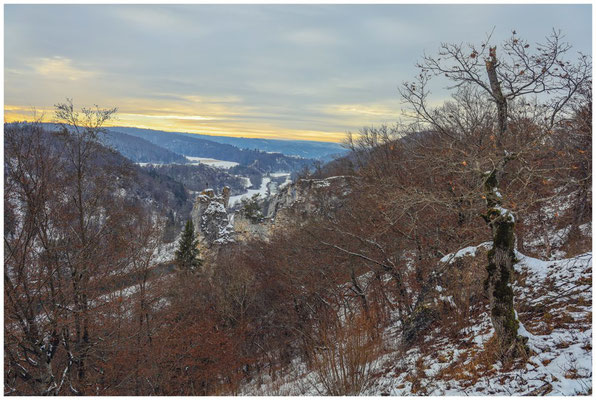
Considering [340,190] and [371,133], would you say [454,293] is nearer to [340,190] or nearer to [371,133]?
[371,133]

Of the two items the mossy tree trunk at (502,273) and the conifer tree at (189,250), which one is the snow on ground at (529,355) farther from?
the conifer tree at (189,250)

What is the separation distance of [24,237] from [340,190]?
24663 mm

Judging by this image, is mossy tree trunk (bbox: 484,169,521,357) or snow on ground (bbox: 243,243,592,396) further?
mossy tree trunk (bbox: 484,169,521,357)

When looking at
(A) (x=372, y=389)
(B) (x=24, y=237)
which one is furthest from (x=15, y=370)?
(A) (x=372, y=389)

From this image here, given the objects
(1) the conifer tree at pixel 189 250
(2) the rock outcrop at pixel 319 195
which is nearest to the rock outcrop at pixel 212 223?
(1) the conifer tree at pixel 189 250

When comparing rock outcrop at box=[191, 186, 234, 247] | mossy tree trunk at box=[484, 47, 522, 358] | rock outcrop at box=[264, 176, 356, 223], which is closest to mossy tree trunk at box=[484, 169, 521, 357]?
mossy tree trunk at box=[484, 47, 522, 358]

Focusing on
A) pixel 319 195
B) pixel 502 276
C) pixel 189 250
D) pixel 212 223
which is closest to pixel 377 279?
pixel 502 276

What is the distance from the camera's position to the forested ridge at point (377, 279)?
6.38m

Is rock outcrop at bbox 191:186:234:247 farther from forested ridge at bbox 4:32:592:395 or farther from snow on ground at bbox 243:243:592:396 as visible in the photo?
snow on ground at bbox 243:243:592:396

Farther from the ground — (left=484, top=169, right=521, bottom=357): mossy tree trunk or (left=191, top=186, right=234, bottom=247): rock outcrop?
(left=484, top=169, right=521, bottom=357): mossy tree trunk

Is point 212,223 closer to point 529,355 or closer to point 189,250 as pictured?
point 189,250

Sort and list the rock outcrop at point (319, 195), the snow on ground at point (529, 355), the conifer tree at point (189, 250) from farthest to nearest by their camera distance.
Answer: the conifer tree at point (189, 250) → the rock outcrop at point (319, 195) → the snow on ground at point (529, 355)

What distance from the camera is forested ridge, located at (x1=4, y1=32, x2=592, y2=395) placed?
251 inches

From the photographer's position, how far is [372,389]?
7203 millimetres
